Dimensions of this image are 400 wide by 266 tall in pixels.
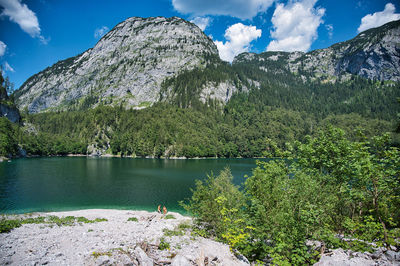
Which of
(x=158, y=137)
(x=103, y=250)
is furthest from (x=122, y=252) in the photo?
(x=158, y=137)

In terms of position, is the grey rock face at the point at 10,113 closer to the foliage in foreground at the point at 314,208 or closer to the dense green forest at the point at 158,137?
the dense green forest at the point at 158,137

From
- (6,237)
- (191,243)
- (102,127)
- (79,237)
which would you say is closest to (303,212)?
(191,243)

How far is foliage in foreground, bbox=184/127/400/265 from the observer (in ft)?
32.4

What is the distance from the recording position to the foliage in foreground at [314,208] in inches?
389

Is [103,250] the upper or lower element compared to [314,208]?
lower

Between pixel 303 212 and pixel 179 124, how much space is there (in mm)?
173149

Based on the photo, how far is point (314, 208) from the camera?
11.1 m

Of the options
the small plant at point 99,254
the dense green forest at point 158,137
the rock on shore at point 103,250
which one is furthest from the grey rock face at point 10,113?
the small plant at point 99,254

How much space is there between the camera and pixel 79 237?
13.3m

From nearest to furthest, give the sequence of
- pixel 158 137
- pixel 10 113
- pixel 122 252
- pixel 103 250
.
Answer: pixel 122 252 < pixel 103 250 < pixel 10 113 < pixel 158 137

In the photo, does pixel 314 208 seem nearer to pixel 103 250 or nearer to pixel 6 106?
pixel 103 250

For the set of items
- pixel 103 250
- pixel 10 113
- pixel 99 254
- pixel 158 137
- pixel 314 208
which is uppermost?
pixel 10 113

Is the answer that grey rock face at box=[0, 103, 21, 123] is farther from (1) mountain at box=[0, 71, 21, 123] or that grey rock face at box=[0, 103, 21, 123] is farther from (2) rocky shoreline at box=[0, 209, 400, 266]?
(2) rocky shoreline at box=[0, 209, 400, 266]

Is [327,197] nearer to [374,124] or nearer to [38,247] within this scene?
[38,247]
